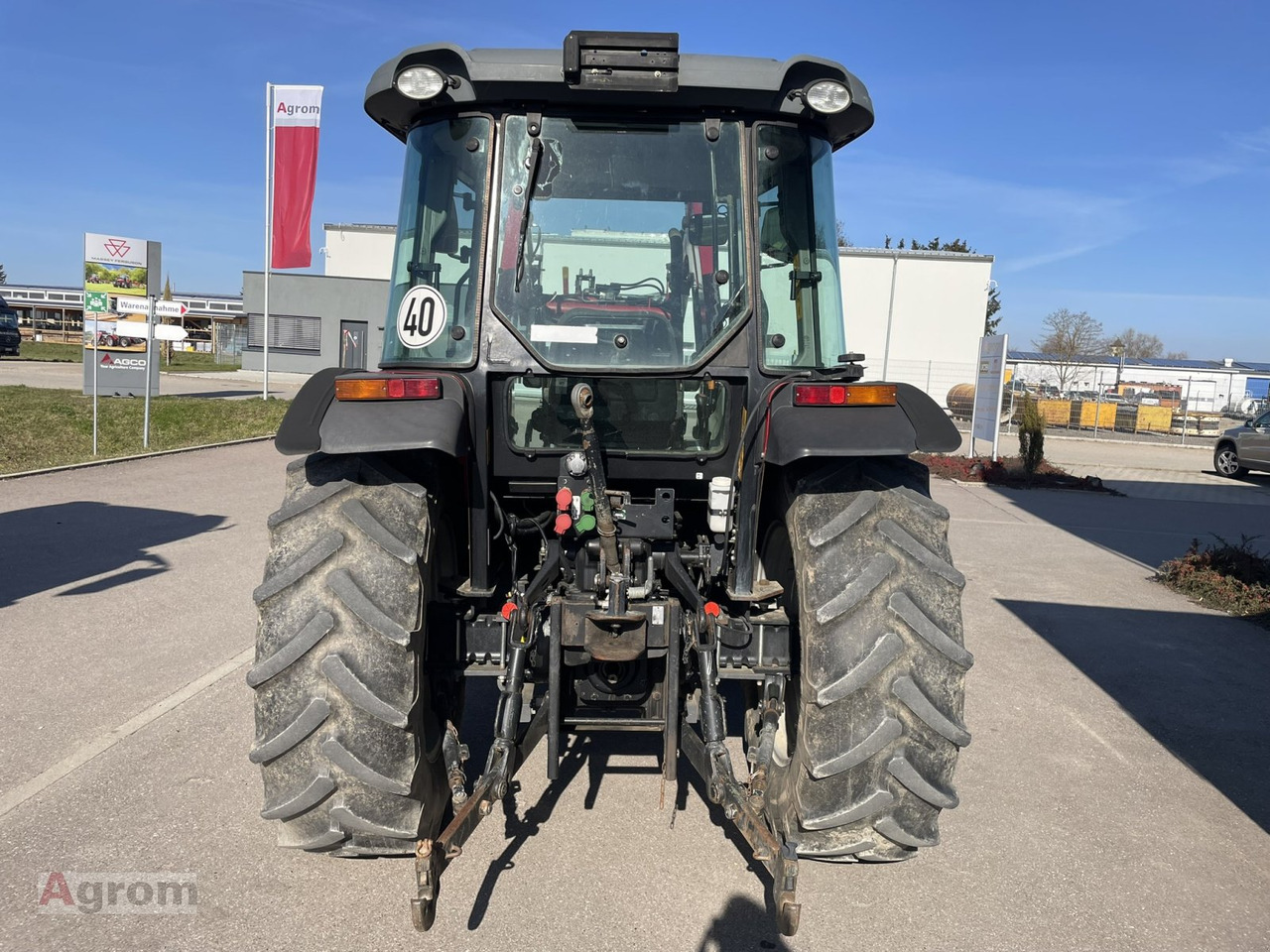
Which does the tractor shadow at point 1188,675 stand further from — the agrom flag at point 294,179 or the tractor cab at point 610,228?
the agrom flag at point 294,179

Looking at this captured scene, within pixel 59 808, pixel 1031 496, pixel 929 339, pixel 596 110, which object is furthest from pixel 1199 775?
pixel 929 339

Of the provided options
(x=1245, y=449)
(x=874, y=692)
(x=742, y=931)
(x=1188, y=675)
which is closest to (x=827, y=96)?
(x=874, y=692)

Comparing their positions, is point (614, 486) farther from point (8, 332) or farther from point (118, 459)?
point (8, 332)

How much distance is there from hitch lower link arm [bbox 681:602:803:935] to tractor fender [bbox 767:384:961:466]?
27.8 inches

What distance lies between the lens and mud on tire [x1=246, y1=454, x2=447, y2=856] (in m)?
2.95

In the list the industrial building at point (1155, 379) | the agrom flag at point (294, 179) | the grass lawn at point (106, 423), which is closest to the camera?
the grass lawn at point (106, 423)

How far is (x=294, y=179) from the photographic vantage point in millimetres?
22078

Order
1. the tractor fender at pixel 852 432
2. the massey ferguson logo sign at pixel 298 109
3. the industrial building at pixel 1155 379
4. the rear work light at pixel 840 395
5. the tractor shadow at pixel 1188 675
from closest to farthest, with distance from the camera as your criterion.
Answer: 1. the tractor fender at pixel 852 432
2. the rear work light at pixel 840 395
3. the tractor shadow at pixel 1188 675
4. the massey ferguson logo sign at pixel 298 109
5. the industrial building at pixel 1155 379

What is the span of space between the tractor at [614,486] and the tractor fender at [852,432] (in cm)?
1

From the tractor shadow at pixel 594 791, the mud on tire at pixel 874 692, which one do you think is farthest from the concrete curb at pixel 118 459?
the mud on tire at pixel 874 692

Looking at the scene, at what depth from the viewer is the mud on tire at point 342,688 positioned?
9.67 ft

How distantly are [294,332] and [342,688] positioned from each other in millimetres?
37642

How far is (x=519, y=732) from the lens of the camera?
352 cm

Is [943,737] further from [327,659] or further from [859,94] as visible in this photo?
[859,94]
